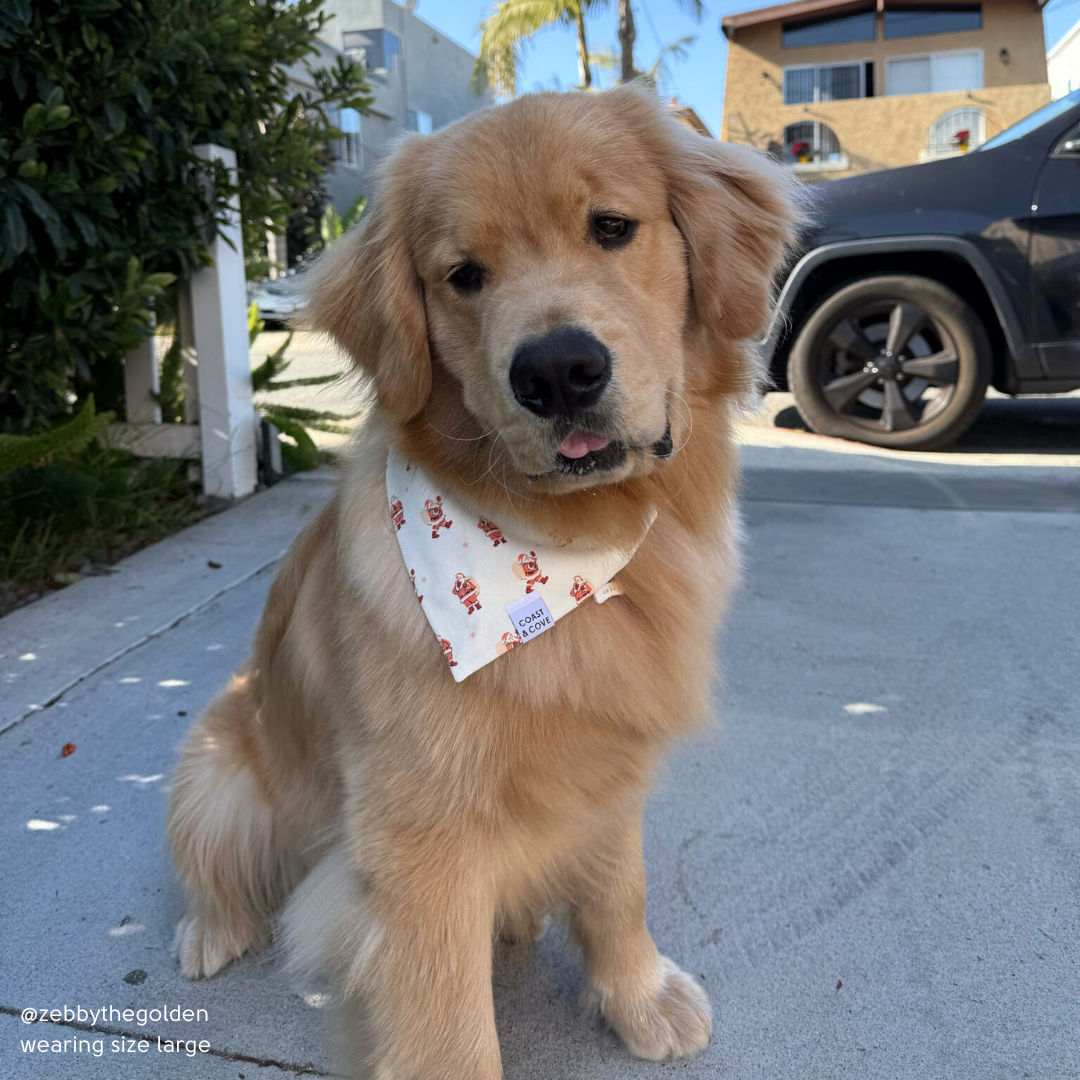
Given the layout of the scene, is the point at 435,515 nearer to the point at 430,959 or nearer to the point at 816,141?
the point at 430,959

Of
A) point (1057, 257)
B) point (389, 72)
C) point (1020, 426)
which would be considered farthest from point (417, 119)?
point (1057, 257)

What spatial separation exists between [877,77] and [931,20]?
159 centimetres

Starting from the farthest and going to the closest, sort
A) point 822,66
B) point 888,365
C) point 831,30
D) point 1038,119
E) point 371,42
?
point 371,42 < point 822,66 < point 831,30 < point 888,365 < point 1038,119

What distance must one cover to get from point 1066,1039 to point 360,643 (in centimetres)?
160

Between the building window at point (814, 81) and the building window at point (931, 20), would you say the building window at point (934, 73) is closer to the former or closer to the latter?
the building window at point (931, 20)

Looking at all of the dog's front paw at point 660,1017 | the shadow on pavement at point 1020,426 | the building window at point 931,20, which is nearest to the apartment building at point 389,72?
the building window at point 931,20

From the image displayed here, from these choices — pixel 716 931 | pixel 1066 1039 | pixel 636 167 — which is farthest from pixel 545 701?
pixel 1066 1039

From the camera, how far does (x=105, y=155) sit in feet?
13.2

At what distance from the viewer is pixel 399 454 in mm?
1938

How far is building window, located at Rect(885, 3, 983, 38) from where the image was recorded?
21328 millimetres

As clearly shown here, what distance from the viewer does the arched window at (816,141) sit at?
69.2 feet

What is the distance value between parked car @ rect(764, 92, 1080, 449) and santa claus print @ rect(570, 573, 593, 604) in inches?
152

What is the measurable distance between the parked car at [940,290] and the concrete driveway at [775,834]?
1621 millimetres

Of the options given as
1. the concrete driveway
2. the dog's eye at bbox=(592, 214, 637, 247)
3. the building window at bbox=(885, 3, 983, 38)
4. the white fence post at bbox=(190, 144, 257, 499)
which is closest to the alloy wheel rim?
the concrete driveway
